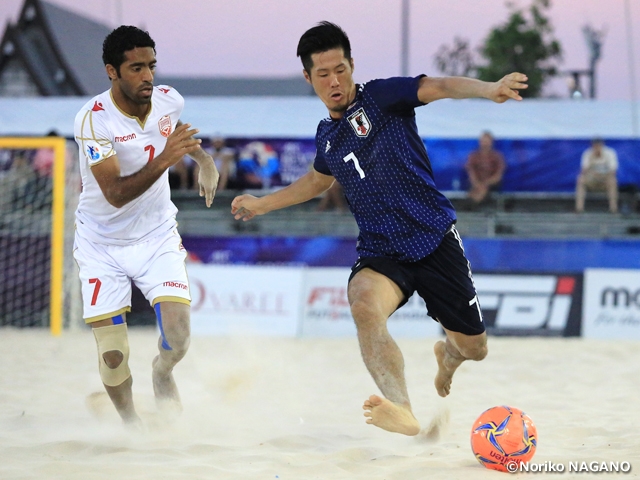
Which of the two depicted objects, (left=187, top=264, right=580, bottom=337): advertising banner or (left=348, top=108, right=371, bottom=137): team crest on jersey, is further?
(left=187, top=264, right=580, bottom=337): advertising banner

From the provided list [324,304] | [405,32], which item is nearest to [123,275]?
[324,304]

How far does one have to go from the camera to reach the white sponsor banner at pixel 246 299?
419 inches

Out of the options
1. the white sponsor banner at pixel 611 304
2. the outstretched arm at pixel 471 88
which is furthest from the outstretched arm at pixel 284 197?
the white sponsor banner at pixel 611 304

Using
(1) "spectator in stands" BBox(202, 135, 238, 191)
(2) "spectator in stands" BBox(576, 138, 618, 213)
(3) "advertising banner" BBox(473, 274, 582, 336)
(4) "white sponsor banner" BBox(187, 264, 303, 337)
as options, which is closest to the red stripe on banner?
(3) "advertising banner" BBox(473, 274, 582, 336)

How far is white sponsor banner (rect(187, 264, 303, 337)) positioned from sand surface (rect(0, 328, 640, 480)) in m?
0.69

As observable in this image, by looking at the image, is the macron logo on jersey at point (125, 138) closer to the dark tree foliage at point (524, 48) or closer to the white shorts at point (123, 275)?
the white shorts at point (123, 275)

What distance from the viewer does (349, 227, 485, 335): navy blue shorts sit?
4.50 meters

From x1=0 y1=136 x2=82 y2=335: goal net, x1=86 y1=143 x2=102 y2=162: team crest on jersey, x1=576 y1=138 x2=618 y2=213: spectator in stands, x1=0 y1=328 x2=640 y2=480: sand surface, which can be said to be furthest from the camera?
x1=576 y1=138 x2=618 y2=213: spectator in stands

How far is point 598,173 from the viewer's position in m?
12.7

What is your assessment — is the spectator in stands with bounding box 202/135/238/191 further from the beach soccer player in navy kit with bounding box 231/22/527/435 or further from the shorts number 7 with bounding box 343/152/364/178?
the shorts number 7 with bounding box 343/152/364/178

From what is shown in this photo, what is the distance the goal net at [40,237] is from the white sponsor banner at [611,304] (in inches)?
257

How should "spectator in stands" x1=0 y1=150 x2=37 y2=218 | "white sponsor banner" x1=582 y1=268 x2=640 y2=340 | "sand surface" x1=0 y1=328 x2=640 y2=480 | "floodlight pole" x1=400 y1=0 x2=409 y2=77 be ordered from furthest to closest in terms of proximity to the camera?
"floodlight pole" x1=400 y1=0 x2=409 y2=77
"spectator in stands" x1=0 y1=150 x2=37 y2=218
"white sponsor banner" x1=582 y1=268 x2=640 y2=340
"sand surface" x1=0 y1=328 x2=640 y2=480

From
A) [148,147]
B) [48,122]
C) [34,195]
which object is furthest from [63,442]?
[48,122]

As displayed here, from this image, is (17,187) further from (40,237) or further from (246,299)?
(246,299)
